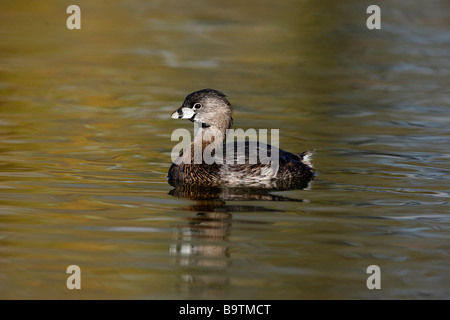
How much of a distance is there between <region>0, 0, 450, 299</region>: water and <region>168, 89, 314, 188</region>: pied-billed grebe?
0.23 m

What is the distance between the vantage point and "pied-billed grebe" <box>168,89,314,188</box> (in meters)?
9.48

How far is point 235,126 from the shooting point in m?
12.4

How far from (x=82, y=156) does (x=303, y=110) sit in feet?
13.9

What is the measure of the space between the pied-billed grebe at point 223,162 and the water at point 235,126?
0.23 meters

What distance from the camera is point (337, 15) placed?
70.0 ft

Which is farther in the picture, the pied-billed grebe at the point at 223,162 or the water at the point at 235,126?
the pied-billed grebe at the point at 223,162

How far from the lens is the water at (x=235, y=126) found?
22.3 feet

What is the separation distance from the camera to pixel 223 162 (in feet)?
31.6

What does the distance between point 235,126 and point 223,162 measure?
2.84 metres

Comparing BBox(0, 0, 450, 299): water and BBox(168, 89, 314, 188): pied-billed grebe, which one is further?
BBox(168, 89, 314, 188): pied-billed grebe

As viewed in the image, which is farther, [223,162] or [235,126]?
[235,126]

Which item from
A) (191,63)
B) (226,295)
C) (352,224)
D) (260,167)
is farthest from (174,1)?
(226,295)

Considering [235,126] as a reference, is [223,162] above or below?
below
